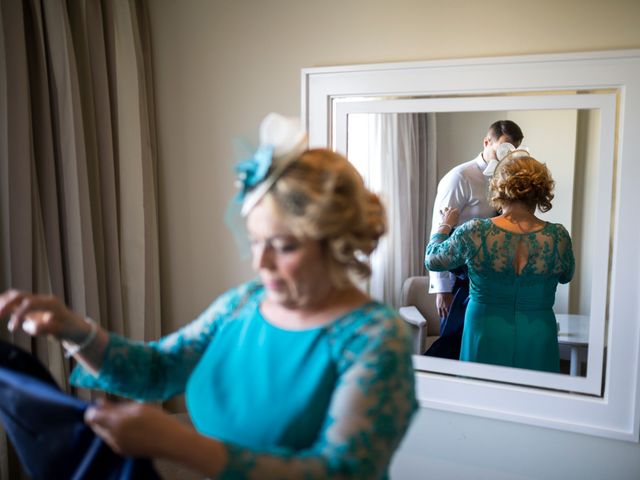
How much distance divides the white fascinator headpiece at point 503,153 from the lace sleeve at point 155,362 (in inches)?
40.4

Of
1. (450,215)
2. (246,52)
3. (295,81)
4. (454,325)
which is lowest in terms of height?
(454,325)

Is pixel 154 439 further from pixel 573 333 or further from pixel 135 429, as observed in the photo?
pixel 573 333

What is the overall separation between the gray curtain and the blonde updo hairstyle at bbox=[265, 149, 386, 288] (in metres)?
1.23

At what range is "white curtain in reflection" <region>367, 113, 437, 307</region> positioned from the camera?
2.02 metres

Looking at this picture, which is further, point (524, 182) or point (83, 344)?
point (524, 182)

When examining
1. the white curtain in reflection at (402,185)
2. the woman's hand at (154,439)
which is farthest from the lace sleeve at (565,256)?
the woman's hand at (154,439)

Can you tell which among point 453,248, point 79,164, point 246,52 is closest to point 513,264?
point 453,248

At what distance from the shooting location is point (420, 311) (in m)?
2.06

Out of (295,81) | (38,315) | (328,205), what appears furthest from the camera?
(295,81)

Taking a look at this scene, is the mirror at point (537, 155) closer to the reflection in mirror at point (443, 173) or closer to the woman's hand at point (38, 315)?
the reflection in mirror at point (443, 173)

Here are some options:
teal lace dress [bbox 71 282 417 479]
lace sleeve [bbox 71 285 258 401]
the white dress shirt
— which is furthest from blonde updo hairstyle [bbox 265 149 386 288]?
the white dress shirt

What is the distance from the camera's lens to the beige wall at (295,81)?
188cm

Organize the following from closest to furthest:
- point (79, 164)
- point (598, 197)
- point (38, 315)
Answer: point (38, 315) < point (598, 197) < point (79, 164)

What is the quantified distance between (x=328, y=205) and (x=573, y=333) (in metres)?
1.26
